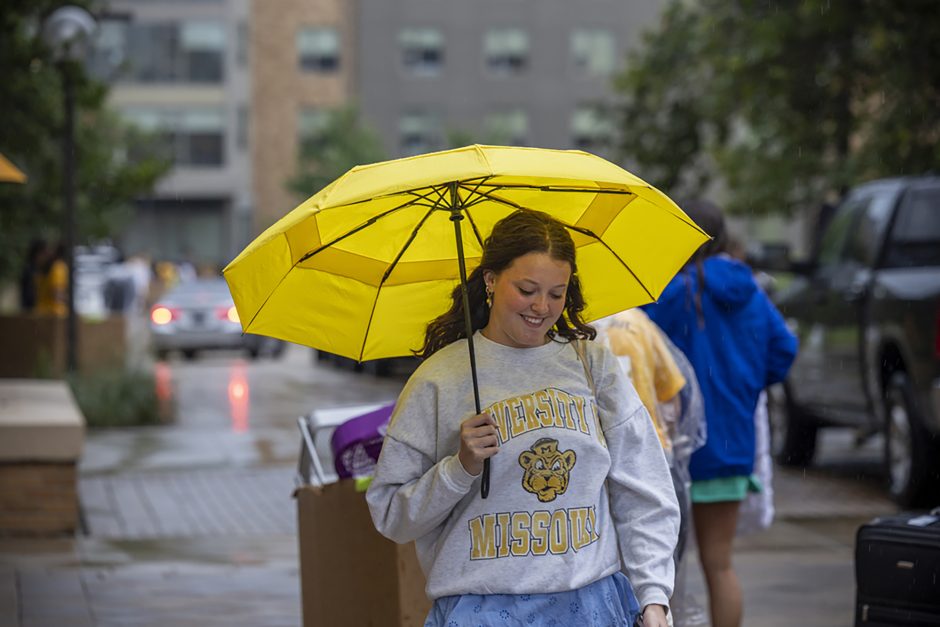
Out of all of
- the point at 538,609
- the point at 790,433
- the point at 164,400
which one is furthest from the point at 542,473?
the point at 164,400

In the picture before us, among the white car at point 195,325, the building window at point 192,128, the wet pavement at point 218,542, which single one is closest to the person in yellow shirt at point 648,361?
the wet pavement at point 218,542

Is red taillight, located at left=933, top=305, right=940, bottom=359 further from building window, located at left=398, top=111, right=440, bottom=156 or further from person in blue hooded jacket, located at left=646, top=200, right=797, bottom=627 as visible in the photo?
building window, located at left=398, top=111, right=440, bottom=156

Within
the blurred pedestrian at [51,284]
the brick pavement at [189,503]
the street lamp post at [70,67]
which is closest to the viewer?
the brick pavement at [189,503]

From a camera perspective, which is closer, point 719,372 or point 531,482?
point 531,482

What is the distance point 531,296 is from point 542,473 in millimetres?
396

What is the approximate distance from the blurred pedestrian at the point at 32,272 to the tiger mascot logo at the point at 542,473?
57.1 feet

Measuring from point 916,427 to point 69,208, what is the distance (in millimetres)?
8651

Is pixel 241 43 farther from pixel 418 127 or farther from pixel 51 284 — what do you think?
pixel 51 284

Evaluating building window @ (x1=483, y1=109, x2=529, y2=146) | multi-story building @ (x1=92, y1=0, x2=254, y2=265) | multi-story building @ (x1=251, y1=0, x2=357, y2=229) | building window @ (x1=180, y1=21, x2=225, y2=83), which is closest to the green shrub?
multi-story building @ (x1=92, y1=0, x2=254, y2=265)

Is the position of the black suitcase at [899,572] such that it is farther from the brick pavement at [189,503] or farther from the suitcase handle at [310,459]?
the brick pavement at [189,503]

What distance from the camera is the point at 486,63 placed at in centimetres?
6756

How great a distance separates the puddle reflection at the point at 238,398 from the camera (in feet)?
54.4

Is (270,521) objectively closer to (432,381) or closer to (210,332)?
(432,381)

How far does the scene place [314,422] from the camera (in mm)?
5609
